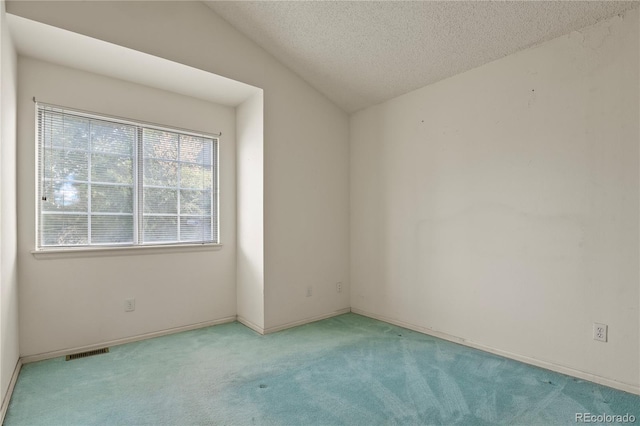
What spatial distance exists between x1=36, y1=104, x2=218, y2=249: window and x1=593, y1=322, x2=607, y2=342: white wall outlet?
3.41 metres

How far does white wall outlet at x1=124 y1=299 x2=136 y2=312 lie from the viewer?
3.13 m

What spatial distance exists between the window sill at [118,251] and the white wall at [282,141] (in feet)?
2.51

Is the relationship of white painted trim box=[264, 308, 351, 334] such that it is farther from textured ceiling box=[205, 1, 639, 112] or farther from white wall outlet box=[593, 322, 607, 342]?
textured ceiling box=[205, 1, 639, 112]

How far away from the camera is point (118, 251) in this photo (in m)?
3.10

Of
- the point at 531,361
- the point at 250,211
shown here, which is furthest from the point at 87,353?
the point at 531,361

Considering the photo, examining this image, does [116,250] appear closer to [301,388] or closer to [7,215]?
[7,215]

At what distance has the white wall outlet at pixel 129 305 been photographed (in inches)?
123

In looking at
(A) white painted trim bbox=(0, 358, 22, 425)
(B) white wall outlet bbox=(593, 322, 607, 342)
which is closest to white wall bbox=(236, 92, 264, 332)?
(A) white painted trim bbox=(0, 358, 22, 425)

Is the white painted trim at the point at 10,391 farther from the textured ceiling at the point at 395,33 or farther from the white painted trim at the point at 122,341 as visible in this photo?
the textured ceiling at the point at 395,33

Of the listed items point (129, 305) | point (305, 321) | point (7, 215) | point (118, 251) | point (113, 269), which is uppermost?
point (7, 215)

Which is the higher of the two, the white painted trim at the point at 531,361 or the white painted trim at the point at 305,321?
the white painted trim at the point at 531,361

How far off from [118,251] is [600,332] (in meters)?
3.87

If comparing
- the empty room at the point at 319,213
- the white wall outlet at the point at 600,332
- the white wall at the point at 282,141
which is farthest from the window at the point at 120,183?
the white wall outlet at the point at 600,332

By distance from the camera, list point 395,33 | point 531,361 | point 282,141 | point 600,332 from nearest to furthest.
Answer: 1. point 600,332
2. point 531,361
3. point 395,33
4. point 282,141
